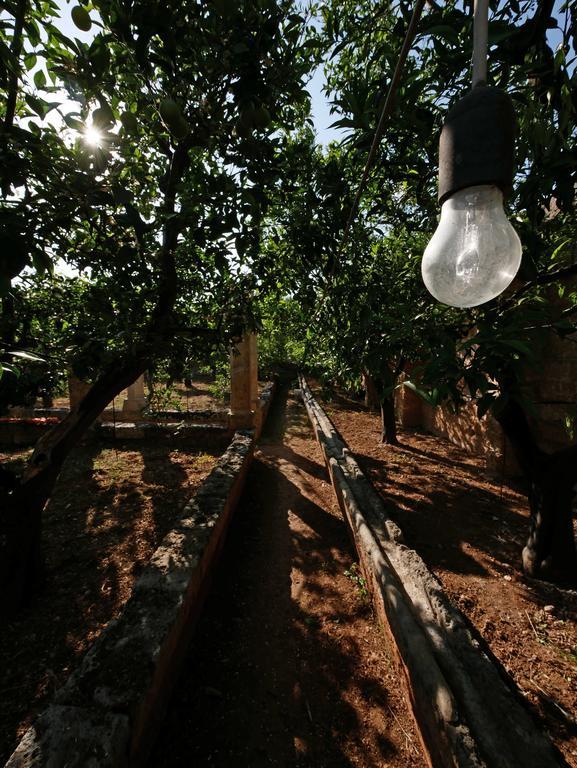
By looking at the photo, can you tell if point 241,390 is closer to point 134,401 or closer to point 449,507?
point 134,401

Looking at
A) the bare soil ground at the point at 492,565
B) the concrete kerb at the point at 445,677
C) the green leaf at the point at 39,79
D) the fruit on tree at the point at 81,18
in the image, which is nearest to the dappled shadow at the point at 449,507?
the bare soil ground at the point at 492,565

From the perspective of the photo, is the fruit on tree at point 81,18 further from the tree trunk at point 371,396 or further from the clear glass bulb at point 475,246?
the tree trunk at point 371,396

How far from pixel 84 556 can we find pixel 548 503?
5030 mm

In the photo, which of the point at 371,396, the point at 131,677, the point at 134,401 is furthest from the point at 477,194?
Answer: the point at 371,396

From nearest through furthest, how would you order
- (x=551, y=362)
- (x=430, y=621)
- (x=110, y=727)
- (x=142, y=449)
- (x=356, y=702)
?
(x=110, y=727), (x=356, y=702), (x=430, y=621), (x=551, y=362), (x=142, y=449)

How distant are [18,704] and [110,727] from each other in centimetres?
117

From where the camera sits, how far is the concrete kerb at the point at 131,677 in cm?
154

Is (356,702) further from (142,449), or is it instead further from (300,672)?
(142,449)

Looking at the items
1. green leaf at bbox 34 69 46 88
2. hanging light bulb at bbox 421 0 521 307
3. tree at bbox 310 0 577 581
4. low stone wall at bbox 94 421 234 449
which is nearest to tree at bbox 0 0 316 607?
green leaf at bbox 34 69 46 88

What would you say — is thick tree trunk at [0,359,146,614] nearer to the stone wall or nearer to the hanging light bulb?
the hanging light bulb

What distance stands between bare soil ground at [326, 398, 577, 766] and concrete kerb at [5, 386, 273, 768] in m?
2.47

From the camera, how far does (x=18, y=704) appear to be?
85.6 inches

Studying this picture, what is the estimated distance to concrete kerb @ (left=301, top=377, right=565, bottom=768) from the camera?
1.70 metres

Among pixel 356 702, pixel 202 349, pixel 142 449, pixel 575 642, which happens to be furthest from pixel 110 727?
pixel 142 449
